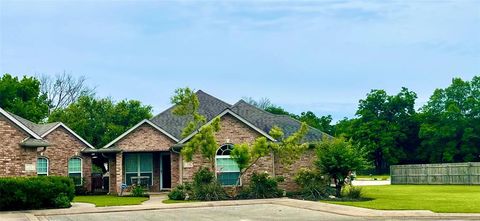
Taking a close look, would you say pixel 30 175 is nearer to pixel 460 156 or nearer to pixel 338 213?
pixel 338 213

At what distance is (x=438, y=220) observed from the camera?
18.9 m

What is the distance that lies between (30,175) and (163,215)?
902 cm

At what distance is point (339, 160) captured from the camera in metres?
30.0

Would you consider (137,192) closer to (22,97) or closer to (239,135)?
(239,135)

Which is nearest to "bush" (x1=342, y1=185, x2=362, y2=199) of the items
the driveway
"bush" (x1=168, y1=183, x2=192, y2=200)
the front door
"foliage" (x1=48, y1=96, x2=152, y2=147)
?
the driveway

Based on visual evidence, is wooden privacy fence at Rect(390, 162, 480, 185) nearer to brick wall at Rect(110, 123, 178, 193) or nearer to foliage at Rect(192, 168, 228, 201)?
foliage at Rect(192, 168, 228, 201)

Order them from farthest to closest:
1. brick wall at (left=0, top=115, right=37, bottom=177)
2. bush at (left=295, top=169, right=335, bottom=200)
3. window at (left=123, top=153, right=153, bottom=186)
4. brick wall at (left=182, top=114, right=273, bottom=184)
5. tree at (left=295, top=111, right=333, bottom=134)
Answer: tree at (left=295, top=111, right=333, bottom=134) → window at (left=123, top=153, right=153, bottom=186) → brick wall at (left=182, top=114, right=273, bottom=184) → bush at (left=295, top=169, right=335, bottom=200) → brick wall at (left=0, top=115, right=37, bottom=177)

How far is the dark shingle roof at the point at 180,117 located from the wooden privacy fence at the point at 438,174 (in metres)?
17.2

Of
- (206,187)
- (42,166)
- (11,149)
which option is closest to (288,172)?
(206,187)

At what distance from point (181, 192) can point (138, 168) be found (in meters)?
6.85

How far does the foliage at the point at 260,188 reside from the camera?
31.0 metres

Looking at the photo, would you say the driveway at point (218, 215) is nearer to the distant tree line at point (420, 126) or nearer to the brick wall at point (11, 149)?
the brick wall at point (11, 149)

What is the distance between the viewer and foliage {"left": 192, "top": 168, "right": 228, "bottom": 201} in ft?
99.3

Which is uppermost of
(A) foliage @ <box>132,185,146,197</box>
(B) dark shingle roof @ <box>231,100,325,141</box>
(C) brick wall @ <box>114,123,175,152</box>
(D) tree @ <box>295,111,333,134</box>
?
(D) tree @ <box>295,111,333,134</box>
